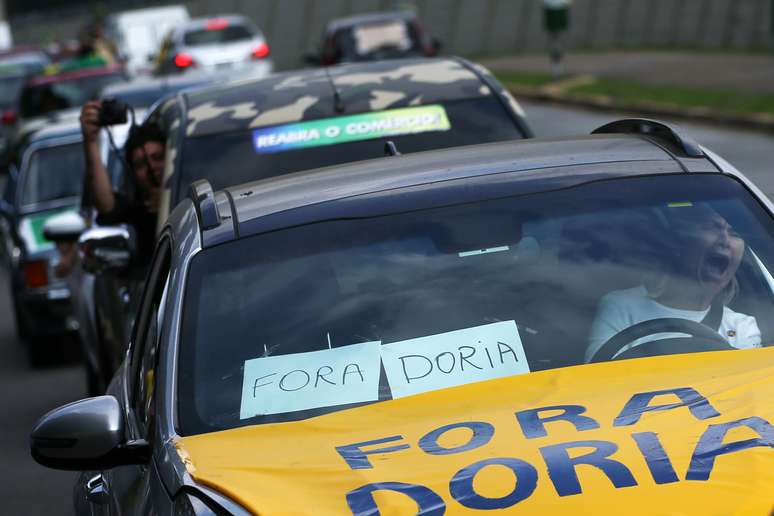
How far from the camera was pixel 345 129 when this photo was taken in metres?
7.61

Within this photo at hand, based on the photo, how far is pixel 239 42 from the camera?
35.0 meters

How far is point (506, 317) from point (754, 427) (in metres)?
0.83

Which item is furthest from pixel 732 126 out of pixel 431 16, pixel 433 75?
pixel 431 16

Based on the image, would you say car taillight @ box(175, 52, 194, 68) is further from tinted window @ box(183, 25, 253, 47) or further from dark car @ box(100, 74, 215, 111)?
dark car @ box(100, 74, 215, 111)

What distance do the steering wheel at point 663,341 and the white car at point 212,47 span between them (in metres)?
27.8

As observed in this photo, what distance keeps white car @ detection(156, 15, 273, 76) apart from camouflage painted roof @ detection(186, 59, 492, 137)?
936 inches

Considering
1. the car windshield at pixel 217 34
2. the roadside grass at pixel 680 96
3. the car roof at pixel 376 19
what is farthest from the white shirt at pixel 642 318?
the car windshield at pixel 217 34

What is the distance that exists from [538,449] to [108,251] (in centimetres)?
449

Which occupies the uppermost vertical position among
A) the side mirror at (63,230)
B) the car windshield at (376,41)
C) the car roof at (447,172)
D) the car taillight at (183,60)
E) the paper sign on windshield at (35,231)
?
the car roof at (447,172)

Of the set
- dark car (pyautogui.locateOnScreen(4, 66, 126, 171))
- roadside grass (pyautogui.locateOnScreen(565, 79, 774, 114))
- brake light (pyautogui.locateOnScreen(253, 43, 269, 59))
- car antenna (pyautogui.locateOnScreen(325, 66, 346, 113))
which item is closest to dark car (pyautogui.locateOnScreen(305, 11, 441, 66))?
brake light (pyautogui.locateOnScreen(253, 43, 269, 59))

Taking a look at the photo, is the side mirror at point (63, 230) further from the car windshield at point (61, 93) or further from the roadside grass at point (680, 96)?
the roadside grass at point (680, 96)

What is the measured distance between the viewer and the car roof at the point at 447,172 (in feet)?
15.2

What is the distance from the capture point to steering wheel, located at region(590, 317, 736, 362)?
4266 millimetres

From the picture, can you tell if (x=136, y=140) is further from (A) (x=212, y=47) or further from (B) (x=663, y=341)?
(A) (x=212, y=47)
